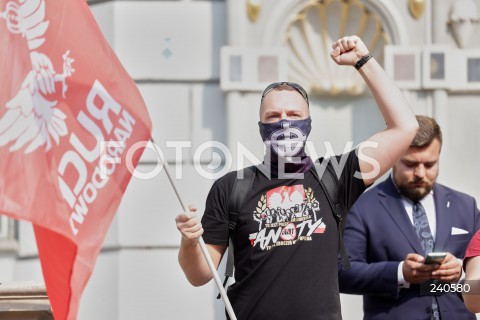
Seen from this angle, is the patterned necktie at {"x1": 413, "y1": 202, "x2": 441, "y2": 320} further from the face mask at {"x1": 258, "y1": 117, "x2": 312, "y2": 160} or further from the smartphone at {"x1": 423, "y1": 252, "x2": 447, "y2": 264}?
the face mask at {"x1": 258, "y1": 117, "x2": 312, "y2": 160}

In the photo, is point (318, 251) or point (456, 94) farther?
point (456, 94)

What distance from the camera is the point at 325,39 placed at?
966 cm

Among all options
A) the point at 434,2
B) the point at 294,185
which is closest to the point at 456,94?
the point at 434,2

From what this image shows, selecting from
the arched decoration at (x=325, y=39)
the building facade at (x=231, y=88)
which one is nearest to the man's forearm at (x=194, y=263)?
the building facade at (x=231, y=88)

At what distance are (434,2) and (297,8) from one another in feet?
2.64

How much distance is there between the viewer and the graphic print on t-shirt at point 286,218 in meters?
5.98

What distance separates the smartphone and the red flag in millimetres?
1423

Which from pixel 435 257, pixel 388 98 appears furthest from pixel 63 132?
pixel 435 257

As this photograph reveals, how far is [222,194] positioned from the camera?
6082 millimetres

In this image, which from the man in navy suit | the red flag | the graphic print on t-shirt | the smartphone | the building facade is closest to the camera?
the red flag

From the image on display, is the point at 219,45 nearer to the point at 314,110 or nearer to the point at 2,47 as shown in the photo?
the point at 314,110

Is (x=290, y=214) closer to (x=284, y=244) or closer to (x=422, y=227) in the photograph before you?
(x=284, y=244)

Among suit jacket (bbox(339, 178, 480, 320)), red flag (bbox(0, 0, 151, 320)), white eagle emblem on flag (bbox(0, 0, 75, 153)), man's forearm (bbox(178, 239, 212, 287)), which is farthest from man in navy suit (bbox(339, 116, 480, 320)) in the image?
white eagle emblem on flag (bbox(0, 0, 75, 153))

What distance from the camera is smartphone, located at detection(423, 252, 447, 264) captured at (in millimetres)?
6859
